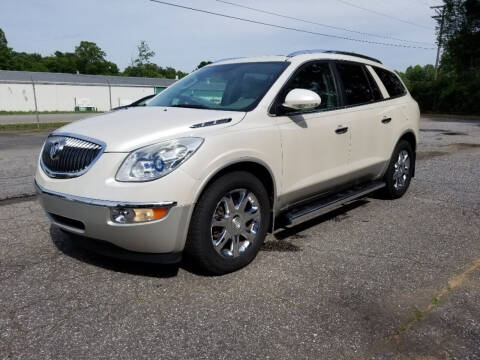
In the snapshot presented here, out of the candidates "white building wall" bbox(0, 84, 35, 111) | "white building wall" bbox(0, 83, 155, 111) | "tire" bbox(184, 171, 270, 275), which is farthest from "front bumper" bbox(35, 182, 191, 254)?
A: "white building wall" bbox(0, 84, 35, 111)

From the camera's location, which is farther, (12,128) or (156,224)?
(12,128)

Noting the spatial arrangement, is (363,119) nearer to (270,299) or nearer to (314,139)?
(314,139)

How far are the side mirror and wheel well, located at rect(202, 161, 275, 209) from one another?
59 cm

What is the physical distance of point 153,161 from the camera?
9.20 ft

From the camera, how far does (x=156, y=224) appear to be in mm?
2766

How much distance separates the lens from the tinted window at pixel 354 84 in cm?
442

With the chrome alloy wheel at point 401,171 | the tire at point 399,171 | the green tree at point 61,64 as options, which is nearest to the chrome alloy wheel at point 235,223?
the tire at point 399,171

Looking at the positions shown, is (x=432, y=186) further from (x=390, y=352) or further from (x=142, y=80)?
(x=142, y=80)

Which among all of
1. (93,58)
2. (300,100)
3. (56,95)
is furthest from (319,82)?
(93,58)

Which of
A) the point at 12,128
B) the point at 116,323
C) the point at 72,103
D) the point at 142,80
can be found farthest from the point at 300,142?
the point at 142,80

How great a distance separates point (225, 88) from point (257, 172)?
1.04 m

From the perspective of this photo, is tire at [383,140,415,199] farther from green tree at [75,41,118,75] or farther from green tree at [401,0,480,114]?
green tree at [75,41,118,75]

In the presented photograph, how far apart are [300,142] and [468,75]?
31.4 metres

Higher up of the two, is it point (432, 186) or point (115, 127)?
point (115, 127)
